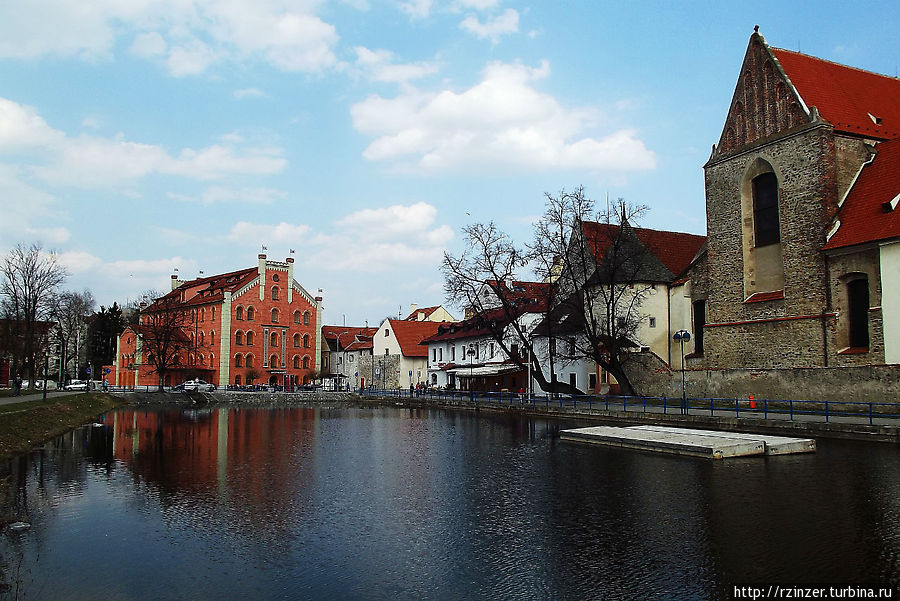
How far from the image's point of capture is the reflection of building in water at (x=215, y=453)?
16156 mm

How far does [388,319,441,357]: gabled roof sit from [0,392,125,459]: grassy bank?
40.9m

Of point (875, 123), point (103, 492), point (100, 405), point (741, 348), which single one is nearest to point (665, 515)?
point (103, 492)

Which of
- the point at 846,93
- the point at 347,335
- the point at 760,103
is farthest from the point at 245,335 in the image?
the point at 846,93

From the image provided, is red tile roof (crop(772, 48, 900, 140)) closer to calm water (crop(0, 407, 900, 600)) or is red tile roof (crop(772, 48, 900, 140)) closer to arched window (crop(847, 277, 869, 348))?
arched window (crop(847, 277, 869, 348))

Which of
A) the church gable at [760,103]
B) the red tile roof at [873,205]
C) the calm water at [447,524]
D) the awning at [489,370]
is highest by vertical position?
the church gable at [760,103]

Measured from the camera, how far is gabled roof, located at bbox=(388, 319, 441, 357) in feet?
257

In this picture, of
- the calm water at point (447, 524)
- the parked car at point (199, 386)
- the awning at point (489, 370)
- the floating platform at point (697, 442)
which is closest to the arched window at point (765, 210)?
the floating platform at point (697, 442)

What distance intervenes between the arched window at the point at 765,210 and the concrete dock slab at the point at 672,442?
1714 cm

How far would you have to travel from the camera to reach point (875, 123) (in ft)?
117

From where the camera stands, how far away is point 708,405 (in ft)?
113

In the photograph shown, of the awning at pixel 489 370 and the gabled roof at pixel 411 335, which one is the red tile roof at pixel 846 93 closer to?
the awning at pixel 489 370

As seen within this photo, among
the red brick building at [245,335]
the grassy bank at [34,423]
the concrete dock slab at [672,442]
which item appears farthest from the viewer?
the red brick building at [245,335]

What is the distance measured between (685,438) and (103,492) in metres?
16.8

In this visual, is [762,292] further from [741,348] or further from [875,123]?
[875,123]
